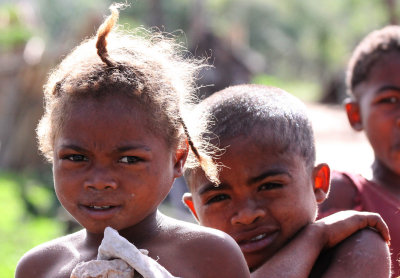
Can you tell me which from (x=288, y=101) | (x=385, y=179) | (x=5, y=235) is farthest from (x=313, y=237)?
(x=5, y=235)

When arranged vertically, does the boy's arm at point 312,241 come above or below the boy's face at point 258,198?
below

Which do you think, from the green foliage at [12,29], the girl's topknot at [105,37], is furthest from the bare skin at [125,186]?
the green foliage at [12,29]

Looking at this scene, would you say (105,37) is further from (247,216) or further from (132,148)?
(247,216)

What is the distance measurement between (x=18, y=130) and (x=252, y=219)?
12162mm

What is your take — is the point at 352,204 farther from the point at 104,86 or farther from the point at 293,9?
the point at 293,9

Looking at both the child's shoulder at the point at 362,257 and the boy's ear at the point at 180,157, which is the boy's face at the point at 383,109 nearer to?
the child's shoulder at the point at 362,257

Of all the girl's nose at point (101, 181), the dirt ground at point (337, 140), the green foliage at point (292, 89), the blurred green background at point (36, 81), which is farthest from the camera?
the green foliage at point (292, 89)

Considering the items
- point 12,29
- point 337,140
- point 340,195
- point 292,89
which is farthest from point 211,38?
point 292,89

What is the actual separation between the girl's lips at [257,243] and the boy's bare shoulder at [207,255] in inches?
14.7

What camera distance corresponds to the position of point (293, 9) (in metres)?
63.9

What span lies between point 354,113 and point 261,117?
60.3 inches

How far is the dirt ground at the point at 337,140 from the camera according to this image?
15.1 metres

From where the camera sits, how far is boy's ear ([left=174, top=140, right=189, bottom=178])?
2393 millimetres

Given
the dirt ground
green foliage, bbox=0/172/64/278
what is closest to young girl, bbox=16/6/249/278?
green foliage, bbox=0/172/64/278
